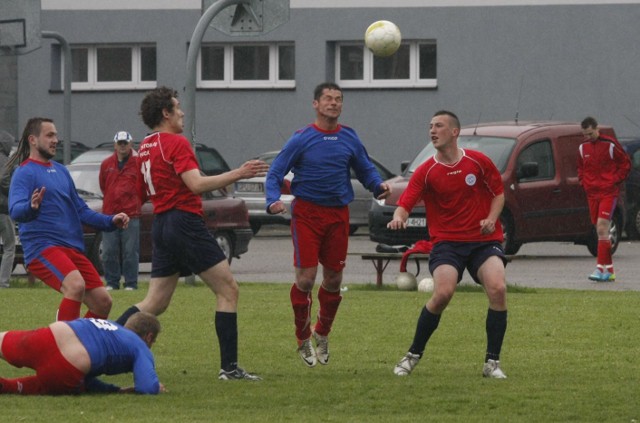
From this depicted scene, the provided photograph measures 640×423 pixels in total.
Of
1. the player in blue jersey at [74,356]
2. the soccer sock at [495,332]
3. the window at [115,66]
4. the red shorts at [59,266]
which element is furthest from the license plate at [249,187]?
the player in blue jersey at [74,356]

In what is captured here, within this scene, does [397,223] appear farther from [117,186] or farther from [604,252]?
[604,252]

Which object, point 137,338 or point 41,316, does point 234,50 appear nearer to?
point 41,316

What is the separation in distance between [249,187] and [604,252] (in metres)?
10.8

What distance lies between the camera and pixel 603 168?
67.8ft

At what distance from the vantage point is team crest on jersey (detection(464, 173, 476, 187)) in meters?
11.0

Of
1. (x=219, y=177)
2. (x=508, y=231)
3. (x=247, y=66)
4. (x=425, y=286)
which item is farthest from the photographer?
(x=247, y=66)

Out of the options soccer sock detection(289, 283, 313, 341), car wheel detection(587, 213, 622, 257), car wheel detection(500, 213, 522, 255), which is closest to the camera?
soccer sock detection(289, 283, 313, 341)

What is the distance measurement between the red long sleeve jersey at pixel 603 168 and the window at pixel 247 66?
53.8 ft

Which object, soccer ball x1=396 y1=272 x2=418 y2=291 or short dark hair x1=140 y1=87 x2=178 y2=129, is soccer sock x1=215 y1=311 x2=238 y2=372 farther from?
soccer ball x1=396 y1=272 x2=418 y2=291

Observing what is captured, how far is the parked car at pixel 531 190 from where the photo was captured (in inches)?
930

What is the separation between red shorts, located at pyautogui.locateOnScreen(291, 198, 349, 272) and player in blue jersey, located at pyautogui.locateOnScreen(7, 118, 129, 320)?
1.32m

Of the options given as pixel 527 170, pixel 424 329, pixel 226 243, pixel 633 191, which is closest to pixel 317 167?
pixel 424 329

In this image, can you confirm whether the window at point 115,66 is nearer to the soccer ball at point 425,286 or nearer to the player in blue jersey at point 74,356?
the soccer ball at point 425,286

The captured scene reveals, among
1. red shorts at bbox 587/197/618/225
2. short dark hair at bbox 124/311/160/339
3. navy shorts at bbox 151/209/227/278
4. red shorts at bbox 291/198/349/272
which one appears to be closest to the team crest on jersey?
red shorts at bbox 291/198/349/272
